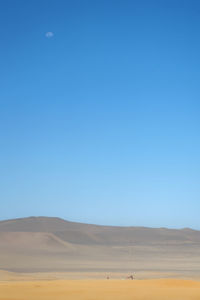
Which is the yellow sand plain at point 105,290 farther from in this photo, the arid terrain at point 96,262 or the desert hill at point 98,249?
the desert hill at point 98,249

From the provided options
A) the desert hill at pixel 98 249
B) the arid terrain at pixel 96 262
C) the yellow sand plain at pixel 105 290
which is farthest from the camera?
the desert hill at pixel 98 249

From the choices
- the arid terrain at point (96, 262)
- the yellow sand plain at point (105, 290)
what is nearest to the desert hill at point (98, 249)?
the arid terrain at point (96, 262)

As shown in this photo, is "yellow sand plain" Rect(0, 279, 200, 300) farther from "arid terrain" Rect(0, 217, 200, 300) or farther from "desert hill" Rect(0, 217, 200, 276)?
"desert hill" Rect(0, 217, 200, 276)

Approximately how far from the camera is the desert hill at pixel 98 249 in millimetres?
39938

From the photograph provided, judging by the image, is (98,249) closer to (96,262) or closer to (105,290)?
(96,262)

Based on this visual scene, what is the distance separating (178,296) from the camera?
41.4ft

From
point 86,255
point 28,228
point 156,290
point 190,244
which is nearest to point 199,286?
point 156,290

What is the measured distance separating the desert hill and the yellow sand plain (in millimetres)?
19990

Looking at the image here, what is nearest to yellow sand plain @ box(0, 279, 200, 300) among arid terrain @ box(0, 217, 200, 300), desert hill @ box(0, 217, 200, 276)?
arid terrain @ box(0, 217, 200, 300)

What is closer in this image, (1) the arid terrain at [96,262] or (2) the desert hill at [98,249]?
(1) the arid terrain at [96,262]

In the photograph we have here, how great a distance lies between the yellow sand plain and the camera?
12.3m

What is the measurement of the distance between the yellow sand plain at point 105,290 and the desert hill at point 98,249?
65.6 ft

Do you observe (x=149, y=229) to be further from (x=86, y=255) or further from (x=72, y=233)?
(x=86, y=255)

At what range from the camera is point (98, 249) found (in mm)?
59344
